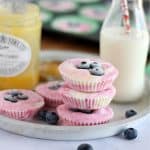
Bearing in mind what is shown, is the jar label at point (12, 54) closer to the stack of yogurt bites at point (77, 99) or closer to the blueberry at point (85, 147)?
the stack of yogurt bites at point (77, 99)

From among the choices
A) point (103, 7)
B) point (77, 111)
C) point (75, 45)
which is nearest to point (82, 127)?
point (77, 111)

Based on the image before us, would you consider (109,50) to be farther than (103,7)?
No

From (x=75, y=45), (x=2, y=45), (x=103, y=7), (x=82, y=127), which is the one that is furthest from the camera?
(x=103, y=7)

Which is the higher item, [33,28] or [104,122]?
[33,28]

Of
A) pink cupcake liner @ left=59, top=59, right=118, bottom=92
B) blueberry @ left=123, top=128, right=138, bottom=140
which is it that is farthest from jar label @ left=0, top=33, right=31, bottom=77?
blueberry @ left=123, top=128, right=138, bottom=140

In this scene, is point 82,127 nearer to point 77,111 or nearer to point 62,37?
point 77,111
